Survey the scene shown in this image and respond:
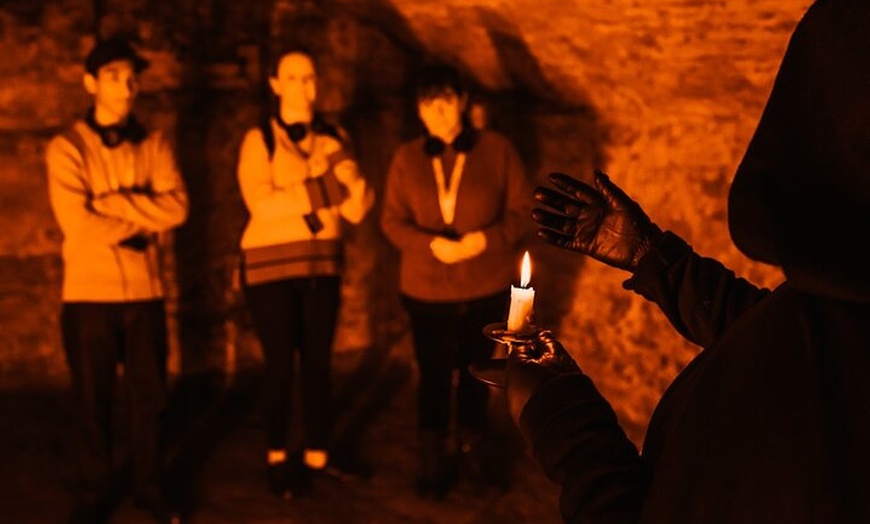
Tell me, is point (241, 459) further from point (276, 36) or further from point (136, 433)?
point (276, 36)

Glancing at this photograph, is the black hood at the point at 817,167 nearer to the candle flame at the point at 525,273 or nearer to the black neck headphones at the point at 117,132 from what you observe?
the candle flame at the point at 525,273

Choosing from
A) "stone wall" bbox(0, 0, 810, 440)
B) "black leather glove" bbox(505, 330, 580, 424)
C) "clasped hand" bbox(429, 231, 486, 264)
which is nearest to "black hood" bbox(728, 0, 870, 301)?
"black leather glove" bbox(505, 330, 580, 424)

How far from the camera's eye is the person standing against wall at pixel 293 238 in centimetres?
452

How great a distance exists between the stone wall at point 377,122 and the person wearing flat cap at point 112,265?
1686 millimetres

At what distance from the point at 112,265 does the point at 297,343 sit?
100 centimetres

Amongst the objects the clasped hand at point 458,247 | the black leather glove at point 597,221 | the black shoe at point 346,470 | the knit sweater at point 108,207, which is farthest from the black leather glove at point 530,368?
the black shoe at point 346,470

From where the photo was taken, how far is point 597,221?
222 centimetres

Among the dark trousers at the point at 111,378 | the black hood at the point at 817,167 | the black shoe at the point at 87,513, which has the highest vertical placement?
the black hood at the point at 817,167

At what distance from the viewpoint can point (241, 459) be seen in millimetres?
5238

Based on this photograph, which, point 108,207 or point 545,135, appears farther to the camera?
point 545,135

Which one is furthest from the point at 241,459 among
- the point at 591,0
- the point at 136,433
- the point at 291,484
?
the point at 591,0

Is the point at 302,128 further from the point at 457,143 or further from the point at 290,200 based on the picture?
the point at 457,143

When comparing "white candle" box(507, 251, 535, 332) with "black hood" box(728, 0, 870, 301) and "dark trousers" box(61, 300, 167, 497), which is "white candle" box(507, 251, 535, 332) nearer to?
"black hood" box(728, 0, 870, 301)

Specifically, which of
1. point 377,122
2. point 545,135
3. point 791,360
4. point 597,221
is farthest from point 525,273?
point 377,122
